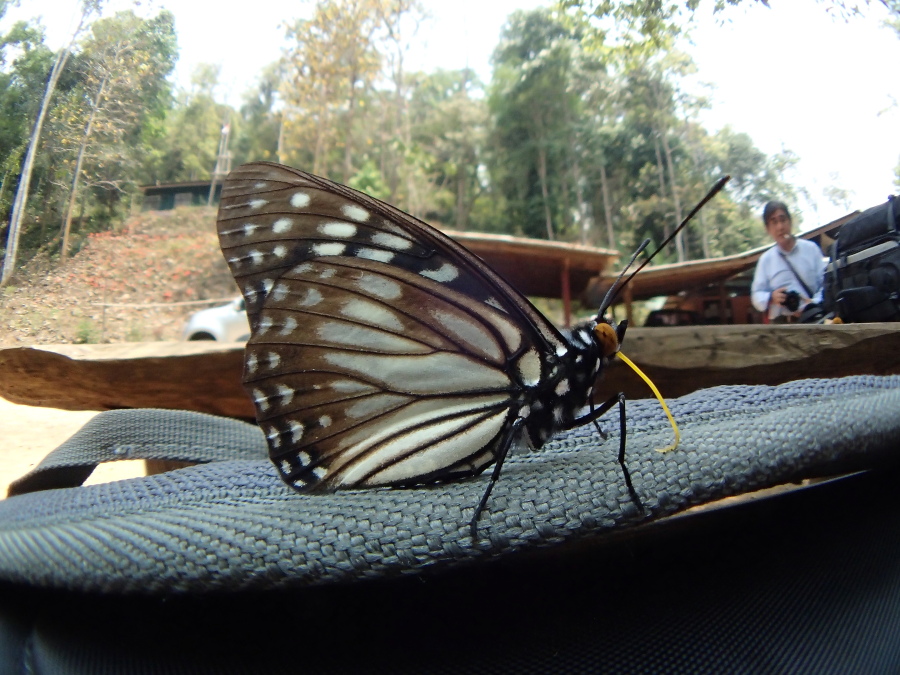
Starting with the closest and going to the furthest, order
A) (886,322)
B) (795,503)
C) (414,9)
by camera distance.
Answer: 1. (795,503)
2. (886,322)
3. (414,9)

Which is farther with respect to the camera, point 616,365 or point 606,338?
point 616,365

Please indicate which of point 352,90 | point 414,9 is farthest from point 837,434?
point 352,90

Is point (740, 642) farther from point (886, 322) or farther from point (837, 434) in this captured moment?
point (886, 322)

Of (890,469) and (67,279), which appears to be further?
(67,279)

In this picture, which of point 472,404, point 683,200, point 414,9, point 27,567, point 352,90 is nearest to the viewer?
point 27,567

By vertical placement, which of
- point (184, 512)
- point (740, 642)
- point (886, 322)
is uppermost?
point (886, 322)

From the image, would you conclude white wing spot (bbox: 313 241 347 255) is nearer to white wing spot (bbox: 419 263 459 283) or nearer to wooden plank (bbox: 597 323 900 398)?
white wing spot (bbox: 419 263 459 283)

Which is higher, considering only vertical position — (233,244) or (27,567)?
(233,244)

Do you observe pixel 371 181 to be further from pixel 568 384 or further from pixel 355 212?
pixel 568 384

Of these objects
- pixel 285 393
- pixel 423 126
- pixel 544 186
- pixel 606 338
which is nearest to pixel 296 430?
pixel 285 393
